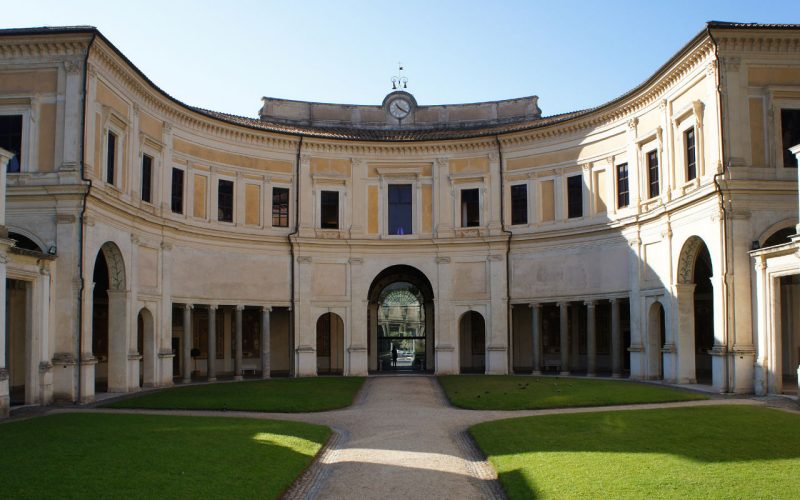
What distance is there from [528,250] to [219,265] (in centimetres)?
1467

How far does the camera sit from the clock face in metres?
44.8

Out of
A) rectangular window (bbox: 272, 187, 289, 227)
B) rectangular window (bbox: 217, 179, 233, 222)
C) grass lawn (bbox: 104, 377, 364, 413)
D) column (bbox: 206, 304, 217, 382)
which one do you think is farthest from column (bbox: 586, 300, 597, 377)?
rectangular window (bbox: 217, 179, 233, 222)

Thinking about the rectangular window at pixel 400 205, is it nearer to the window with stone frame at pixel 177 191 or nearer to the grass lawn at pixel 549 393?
the grass lawn at pixel 549 393

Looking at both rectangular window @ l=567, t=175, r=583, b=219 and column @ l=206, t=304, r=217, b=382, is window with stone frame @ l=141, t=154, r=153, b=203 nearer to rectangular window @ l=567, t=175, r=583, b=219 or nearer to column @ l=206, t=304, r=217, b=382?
column @ l=206, t=304, r=217, b=382

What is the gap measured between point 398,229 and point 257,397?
1530cm

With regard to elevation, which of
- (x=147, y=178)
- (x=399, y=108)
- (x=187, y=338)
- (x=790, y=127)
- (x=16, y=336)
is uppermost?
(x=399, y=108)

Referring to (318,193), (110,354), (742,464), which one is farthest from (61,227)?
(742,464)

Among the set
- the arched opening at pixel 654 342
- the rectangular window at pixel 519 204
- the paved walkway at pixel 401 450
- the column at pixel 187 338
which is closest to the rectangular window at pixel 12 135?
the paved walkway at pixel 401 450

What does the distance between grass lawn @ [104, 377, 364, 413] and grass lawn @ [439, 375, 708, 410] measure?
4.14m

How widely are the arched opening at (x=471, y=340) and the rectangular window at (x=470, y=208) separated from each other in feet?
17.6

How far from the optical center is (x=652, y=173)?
3291 cm

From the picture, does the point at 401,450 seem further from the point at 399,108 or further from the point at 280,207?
the point at 399,108

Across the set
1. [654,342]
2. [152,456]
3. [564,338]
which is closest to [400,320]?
[564,338]

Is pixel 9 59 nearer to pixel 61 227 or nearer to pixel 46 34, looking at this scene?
pixel 46 34
